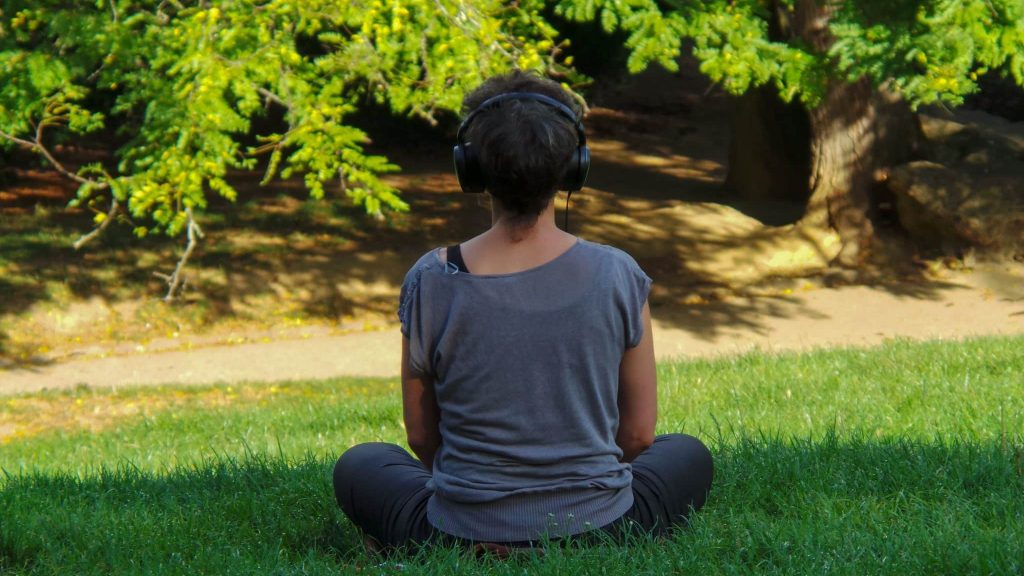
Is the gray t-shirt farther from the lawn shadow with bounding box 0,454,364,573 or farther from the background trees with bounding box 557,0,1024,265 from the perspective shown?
the background trees with bounding box 557,0,1024,265

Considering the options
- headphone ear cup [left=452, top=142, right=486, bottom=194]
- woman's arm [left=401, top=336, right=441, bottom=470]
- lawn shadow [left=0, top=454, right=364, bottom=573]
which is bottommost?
lawn shadow [left=0, top=454, right=364, bottom=573]

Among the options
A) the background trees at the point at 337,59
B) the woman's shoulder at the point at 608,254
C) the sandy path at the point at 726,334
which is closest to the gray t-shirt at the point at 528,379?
the woman's shoulder at the point at 608,254

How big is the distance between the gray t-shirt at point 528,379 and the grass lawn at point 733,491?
144 millimetres

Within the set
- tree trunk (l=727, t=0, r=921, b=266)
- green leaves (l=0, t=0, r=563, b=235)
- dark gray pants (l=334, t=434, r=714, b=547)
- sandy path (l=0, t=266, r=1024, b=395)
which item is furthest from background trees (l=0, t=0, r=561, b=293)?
tree trunk (l=727, t=0, r=921, b=266)

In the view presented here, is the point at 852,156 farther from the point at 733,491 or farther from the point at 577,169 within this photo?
Result: the point at 577,169

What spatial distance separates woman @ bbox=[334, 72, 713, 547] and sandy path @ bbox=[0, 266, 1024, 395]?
8.26 meters

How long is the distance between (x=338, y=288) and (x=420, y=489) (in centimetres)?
→ 1149

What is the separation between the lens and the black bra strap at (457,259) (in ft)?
9.88

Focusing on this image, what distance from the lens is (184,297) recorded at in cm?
1407

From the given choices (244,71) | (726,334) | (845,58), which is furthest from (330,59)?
(726,334)

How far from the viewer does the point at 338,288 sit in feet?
47.9

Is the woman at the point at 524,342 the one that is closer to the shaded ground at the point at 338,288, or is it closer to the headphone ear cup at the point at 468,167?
the headphone ear cup at the point at 468,167

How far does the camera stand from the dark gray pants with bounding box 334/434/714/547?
3.25 meters

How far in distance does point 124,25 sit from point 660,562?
7462mm
